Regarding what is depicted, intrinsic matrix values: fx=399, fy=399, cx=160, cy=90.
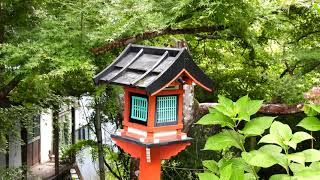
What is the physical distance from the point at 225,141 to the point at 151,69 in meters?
1.64

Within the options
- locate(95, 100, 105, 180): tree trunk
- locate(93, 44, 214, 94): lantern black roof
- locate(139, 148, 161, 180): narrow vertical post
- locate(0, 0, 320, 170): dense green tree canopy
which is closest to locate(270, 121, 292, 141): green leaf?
locate(93, 44, 214, 94): lantern black roof

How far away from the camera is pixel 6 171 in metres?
8.09

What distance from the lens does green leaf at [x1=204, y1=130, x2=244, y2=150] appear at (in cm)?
245

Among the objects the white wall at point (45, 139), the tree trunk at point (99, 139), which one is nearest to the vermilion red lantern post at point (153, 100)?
the tree trunk at point (99, 139)

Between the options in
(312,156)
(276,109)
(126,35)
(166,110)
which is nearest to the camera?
(312,156)

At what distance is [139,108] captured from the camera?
13.7 ft

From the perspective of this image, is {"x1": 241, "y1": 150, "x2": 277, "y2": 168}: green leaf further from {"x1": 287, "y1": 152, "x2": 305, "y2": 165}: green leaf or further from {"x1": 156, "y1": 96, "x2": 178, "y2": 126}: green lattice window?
{"x1": 156, "y1": 96, "x2": 178, "y2": 126}: green lattice window

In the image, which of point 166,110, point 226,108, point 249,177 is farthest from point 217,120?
point 166,110

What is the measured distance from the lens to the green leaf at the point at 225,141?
96.4 inches

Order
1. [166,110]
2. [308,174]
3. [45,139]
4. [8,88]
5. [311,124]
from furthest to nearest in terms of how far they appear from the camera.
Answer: [45,139]
[8,88]
[166,110]
[311,124]
[308,174]

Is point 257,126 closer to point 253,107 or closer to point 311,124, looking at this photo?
point 253,107

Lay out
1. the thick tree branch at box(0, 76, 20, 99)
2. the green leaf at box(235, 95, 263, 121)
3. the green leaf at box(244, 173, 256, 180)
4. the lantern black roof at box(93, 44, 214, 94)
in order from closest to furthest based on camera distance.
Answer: the green leaf at box(244, 173, 256, 180) < the green leaf at box(235, 95, 263, 121) < the lantern black roof at box(93, 44, 214, 94) < the thick tree branch at box(0, 76, 20, 99)

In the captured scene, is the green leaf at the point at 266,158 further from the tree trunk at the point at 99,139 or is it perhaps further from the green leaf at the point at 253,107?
the tree trunk at the point at 99,139

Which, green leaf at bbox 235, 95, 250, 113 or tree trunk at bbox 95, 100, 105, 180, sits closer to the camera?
green leaf at bbox 235, 95, 250, 113
